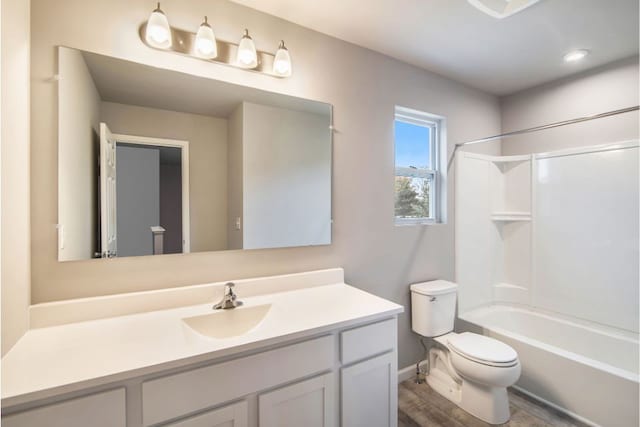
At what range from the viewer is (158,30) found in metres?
1.31

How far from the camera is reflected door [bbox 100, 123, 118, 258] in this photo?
1277mm

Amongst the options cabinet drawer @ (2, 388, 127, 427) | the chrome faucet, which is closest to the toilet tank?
the chrome faucet

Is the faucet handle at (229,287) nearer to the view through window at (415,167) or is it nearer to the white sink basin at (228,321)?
the white sink basin at (228,321)

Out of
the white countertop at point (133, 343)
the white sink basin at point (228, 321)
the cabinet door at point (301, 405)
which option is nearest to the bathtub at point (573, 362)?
the white countertop at point (133, 343)

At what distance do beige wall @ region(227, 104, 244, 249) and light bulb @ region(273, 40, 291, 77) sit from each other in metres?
0.29

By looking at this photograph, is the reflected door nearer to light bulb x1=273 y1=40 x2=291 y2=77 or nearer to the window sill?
light bulb x1=273 y1=40 x2=291 y2=77

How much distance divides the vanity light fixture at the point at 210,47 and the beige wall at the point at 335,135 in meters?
0.04

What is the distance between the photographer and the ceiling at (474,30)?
159cm

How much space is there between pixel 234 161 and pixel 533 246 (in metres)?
2.71

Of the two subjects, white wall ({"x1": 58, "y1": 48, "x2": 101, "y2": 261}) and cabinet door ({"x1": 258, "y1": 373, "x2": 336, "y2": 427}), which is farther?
white wall ({"x1": 58, "y1": 48, "x2": 101, "y2": 261})

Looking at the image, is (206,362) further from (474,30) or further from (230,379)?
(474,30)

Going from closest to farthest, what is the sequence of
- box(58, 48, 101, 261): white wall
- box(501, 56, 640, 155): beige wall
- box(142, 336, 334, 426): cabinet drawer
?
box(142, 336, 334, 426): cabinet drawer → box(58, 48, 101, 261): white wall → box(501, 56, 640, 155): beige wall

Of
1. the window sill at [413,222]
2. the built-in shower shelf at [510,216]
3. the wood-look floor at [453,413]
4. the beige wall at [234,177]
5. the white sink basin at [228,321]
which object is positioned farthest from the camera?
the built-in shower shelf at [510,216]

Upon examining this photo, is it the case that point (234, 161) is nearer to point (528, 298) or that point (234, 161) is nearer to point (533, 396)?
point (533, 396)
